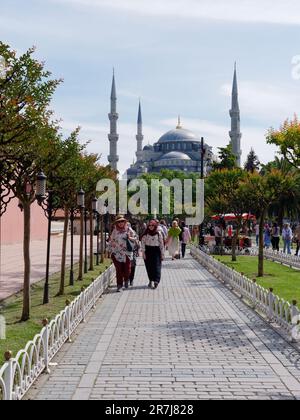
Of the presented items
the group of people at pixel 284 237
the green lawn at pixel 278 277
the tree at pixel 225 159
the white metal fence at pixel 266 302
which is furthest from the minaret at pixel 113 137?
the white metal fence at pixel 266 302

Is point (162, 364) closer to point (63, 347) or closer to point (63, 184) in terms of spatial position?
point (63, 347)

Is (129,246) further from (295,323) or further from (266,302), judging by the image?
(295,323)

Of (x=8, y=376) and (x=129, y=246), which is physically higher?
(x=129, y=246)

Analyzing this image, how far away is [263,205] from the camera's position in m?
17.2

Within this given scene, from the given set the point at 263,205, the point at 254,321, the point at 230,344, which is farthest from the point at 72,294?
the point at 263,205

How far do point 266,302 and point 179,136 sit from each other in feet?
404

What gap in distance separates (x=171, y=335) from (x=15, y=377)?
3475mm

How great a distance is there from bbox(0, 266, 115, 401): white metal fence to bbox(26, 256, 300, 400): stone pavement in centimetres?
14

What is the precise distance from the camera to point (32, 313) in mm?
10367

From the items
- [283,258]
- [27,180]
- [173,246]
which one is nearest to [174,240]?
[173,246]

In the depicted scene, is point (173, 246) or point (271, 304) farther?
point (173, 246)

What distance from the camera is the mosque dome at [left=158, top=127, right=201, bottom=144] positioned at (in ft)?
427

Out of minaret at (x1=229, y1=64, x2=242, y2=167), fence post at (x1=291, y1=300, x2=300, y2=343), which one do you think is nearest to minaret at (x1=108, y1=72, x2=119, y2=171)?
minaret at (x1=229, y1=64, x2=242, y2=167)

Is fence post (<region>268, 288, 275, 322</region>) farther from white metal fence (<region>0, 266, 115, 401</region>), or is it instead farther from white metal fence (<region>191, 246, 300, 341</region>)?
white metal fence (<region>0, 266, 115, 401</region>)
